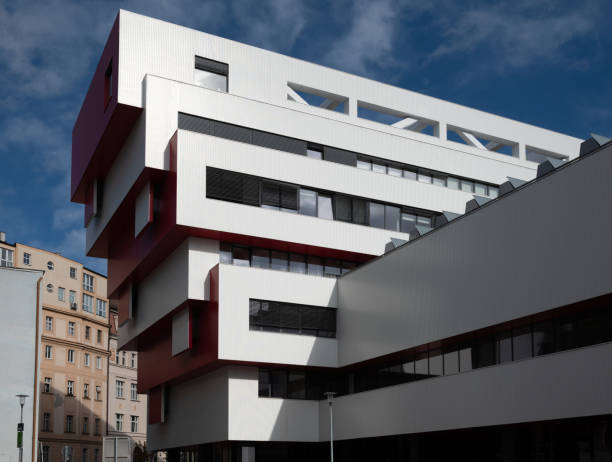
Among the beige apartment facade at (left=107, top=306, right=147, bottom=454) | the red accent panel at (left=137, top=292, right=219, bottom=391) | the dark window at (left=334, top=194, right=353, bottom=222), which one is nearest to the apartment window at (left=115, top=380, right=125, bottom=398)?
the beige apartment facade at (left=107, top=306, right=147, bottom=454)

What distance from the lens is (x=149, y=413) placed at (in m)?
48.5

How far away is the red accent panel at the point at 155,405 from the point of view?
46.5 meters

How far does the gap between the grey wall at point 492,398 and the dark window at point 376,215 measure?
9457 mm

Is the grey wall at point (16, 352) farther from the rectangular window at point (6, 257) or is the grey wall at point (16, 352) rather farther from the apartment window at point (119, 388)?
the apartment window at point (119, 388)

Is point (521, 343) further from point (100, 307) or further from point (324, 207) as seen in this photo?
point (100, 307)

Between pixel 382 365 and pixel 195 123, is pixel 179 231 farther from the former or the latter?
pixel 382 365

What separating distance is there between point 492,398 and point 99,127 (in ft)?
83.9

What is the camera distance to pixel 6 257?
85750 millimetres

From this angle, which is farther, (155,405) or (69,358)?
(69,358)

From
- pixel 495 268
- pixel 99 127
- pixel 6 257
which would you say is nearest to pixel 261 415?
pixel 495 268

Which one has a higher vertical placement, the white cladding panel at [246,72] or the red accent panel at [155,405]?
the white cladding panel at [246,72]

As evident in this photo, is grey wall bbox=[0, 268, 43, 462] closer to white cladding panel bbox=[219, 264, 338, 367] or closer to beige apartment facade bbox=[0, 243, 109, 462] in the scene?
white cladding panel bbox=[219, 264, 338, 367]

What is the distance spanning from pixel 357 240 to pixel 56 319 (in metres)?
56.8

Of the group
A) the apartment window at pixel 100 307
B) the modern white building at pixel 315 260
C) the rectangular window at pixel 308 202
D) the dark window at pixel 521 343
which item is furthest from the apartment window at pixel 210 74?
the apartment window at pixel 100 307
